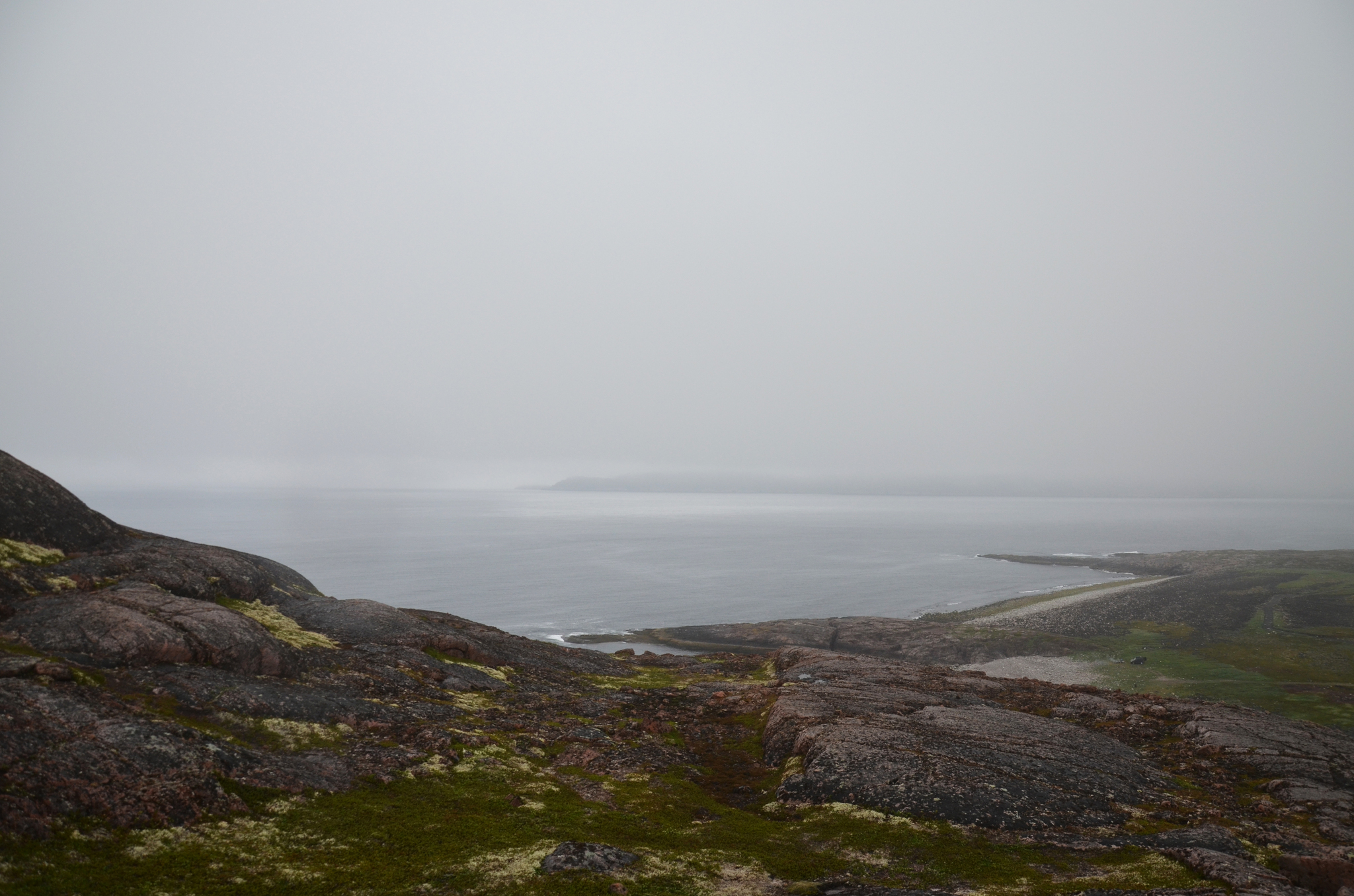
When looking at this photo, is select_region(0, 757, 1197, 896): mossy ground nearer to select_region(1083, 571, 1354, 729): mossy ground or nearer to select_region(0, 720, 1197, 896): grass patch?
select_region(0, 720, 1197, 896): grass patch

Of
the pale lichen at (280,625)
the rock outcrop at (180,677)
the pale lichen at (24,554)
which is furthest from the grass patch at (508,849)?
the pale lichen at (24,554)

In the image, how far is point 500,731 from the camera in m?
30.5

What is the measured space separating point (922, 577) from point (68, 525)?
171 metres

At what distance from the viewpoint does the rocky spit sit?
737 inches

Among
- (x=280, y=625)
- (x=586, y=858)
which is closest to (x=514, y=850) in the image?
(x=586, y=858)

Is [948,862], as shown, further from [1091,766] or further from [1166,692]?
[1166,692]

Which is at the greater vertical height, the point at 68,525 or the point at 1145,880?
the point at 68,525

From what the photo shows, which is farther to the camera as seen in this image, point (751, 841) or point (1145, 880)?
point (751, 841)

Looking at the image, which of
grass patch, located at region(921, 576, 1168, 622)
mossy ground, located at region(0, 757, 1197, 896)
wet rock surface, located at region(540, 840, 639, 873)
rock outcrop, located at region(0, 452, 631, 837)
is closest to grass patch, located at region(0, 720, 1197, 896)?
mossy ground, located at region(0, 757, 1197, 896)

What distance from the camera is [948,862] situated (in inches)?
813

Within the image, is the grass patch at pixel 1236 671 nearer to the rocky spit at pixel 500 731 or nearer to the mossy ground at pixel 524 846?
the rocky spit at pixel 500 731

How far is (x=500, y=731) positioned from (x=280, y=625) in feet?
49.3

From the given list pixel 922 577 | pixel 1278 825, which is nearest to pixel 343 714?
pixel 1278 825

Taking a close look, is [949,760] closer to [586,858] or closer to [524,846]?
[586,858]
